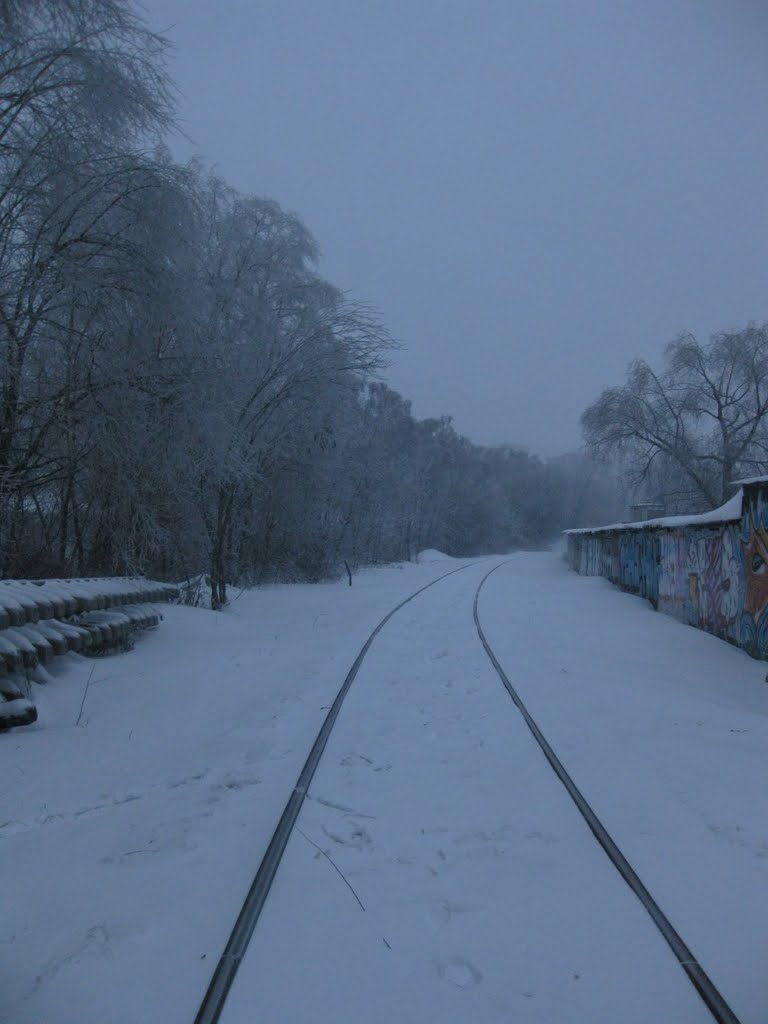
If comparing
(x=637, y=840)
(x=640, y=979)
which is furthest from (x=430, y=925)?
(x=637, y=840)

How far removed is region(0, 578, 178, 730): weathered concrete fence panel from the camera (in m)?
6.14

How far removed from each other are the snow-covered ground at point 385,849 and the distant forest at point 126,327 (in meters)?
3.64

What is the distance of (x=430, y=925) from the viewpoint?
126 inches

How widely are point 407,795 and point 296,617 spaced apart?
1136 cm

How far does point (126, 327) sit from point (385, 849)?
856 cm

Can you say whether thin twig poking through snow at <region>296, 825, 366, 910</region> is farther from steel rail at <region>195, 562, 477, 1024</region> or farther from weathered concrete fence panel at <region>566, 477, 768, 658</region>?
weathered concrete fence panel at <region>566, 477, 768, 658</region>

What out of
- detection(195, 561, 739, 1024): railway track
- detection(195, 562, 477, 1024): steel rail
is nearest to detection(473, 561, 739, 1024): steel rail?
detection(195, 561, 739, 1024): railway track

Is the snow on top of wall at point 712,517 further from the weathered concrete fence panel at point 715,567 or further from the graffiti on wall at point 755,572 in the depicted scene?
the graffiti on wall at point 755,572

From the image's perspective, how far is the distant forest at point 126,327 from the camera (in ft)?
28.9

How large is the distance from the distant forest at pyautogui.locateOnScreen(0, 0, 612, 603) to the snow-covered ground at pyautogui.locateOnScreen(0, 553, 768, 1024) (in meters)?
3.64

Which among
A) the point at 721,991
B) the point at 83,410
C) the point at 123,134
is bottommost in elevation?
the point at 721,991

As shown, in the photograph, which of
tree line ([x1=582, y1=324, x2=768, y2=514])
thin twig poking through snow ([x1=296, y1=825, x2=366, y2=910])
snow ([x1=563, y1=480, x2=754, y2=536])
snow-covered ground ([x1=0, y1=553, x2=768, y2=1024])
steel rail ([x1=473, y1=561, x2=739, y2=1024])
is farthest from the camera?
tree line ([x1=582, y1=324, x2=768, y2=514])

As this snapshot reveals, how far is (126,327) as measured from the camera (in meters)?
10.2

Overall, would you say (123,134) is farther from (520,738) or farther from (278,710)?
(520,738)
